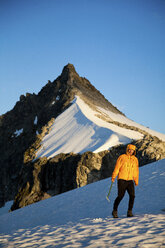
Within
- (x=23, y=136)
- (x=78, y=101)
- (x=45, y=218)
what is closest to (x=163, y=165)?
(x=45, y=218)

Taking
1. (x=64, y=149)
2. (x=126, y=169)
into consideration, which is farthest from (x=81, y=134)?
(x=126, y=169)

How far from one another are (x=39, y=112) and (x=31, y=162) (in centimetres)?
2757

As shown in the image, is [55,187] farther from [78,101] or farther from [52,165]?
[78,101]

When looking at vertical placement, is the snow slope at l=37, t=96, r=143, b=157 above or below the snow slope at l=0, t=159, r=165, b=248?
above

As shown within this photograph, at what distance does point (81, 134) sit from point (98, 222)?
30.0 m

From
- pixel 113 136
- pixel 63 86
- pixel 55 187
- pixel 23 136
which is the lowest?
pixel 55 187

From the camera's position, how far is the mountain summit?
31016mm

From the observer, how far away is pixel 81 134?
128 feet

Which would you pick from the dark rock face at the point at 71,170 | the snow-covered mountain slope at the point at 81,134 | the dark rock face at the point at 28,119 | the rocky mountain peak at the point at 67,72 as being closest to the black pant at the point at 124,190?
the dark rock face at the point at 71,170

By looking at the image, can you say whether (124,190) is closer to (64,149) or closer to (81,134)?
(64,149)

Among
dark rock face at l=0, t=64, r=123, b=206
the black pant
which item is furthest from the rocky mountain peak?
the black pant

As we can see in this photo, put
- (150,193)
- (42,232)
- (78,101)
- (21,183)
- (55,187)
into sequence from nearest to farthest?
(42,232) → (150,193) → (55,187) → (21,183) → (78,101)

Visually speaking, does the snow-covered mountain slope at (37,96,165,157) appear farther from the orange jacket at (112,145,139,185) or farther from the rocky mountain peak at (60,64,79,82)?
the orange jacket at (112,145,139,185)

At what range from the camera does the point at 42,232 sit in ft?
30.0
